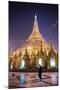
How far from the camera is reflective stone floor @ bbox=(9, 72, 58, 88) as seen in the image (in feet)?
6.20

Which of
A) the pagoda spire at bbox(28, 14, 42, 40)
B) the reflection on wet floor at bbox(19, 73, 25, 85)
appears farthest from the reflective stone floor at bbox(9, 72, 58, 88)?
the pagoda spire at bbox(28, 14, 42, 40)

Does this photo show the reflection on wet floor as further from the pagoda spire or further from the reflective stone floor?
the pagoda spire

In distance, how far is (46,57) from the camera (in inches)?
78.0

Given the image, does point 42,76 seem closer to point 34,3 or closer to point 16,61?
point 16,61

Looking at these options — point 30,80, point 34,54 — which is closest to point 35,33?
point 34,54

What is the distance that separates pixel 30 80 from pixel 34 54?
0.23 metres

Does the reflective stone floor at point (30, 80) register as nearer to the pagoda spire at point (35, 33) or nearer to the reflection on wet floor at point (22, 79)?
the reflection on wet floor at point (22, 79)

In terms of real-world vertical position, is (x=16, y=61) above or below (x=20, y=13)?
below

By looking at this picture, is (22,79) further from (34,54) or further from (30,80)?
(34,54)

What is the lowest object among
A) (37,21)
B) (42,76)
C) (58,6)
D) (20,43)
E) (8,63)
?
(42,76)

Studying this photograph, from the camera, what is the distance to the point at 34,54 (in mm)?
1958

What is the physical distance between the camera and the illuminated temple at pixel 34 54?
1915 mm

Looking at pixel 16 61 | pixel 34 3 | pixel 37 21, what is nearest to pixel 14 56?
pixel 16 61

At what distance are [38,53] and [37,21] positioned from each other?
0.94 ft
